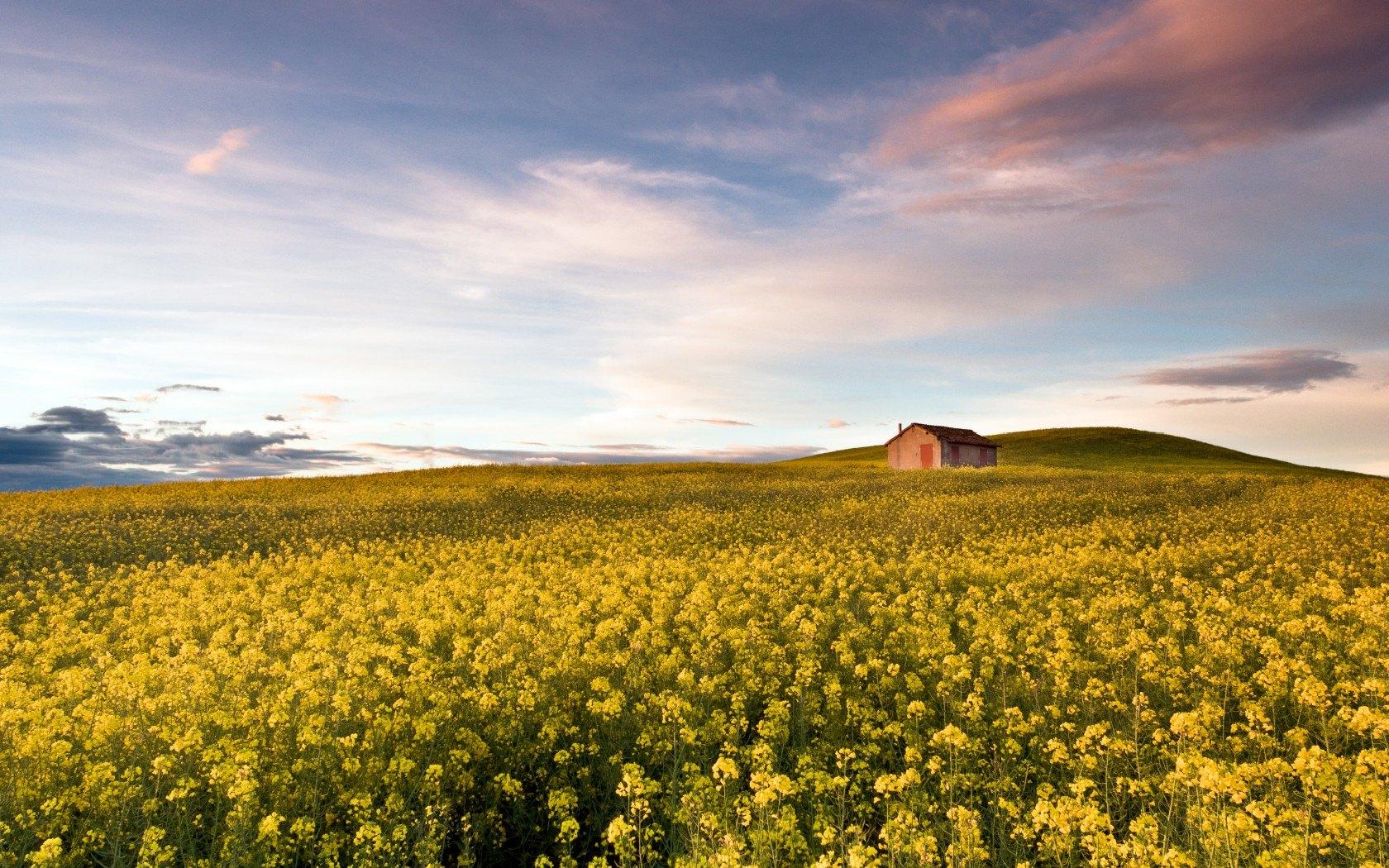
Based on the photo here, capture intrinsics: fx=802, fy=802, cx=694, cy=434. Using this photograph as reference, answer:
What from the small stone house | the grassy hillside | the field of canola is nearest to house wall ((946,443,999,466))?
the small stone house

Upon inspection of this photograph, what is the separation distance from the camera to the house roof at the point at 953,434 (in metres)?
67.6

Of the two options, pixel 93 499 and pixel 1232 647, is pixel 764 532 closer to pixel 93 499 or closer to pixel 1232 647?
pixel 1232 647

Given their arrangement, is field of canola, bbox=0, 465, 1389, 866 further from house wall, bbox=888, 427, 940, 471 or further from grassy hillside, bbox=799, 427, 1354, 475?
grassy hillside, bbox=799, 427, 1354, 475

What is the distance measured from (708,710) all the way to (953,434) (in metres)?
63.7

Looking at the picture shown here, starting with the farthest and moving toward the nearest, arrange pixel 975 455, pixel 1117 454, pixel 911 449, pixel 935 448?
1. pixel 1117 454
2. pixel 975 455
3. pixel 911 449
4. pixel 935 448

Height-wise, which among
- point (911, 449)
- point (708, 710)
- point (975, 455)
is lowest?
point (708, 710)

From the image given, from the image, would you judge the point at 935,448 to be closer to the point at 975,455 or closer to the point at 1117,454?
the point at 975,455

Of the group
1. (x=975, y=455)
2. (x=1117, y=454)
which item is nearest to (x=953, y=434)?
(x=975, y=455)

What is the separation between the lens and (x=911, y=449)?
6944 cm

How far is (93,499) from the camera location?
42406 mm

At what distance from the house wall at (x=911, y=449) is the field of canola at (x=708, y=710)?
44.2 m

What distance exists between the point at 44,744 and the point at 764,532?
2173 centimetres

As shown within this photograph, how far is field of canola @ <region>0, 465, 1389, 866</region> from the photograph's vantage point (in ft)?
22.7

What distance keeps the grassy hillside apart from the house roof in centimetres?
425
